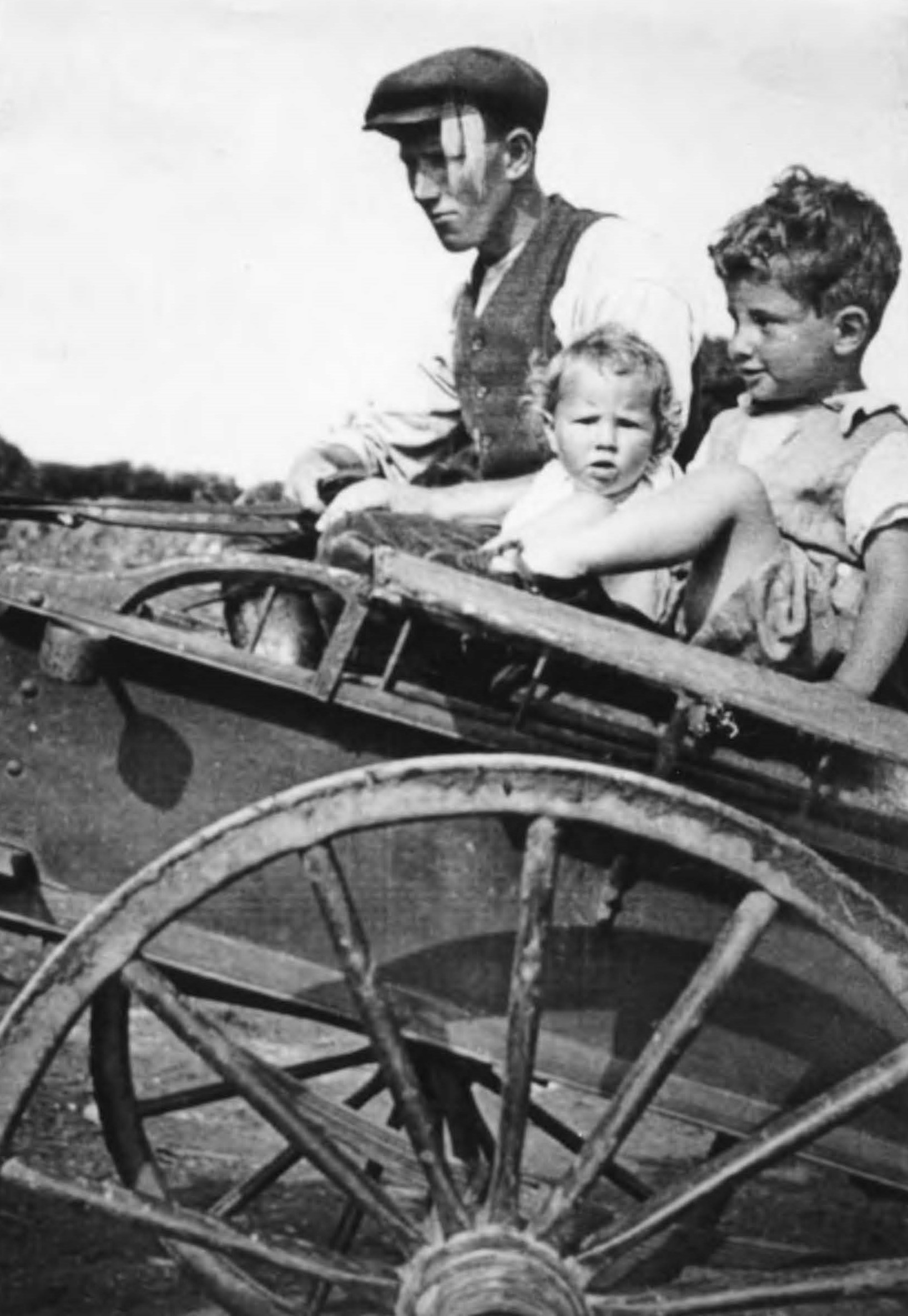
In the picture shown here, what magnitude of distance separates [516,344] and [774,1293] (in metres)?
1.95

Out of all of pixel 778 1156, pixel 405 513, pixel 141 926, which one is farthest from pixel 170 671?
pixel 778 1156

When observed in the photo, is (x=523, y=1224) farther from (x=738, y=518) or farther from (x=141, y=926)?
(x=738, y=518)

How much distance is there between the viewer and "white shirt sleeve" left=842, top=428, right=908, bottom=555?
9.52 ft

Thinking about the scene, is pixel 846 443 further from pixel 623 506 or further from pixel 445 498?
pixel 445 498

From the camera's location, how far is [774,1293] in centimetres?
253

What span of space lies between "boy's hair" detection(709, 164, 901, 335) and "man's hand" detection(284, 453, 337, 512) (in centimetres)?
98

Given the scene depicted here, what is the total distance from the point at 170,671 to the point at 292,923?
1.43 ft

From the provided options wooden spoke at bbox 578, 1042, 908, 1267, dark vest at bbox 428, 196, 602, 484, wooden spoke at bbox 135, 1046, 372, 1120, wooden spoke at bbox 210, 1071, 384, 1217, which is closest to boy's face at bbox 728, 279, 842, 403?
dark vest at bbox 428, 196, 602, 484

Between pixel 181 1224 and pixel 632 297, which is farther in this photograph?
pixel 632 297

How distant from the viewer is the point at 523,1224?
259 cm

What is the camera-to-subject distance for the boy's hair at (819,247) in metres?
3.17

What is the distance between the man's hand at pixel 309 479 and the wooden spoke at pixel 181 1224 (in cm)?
151

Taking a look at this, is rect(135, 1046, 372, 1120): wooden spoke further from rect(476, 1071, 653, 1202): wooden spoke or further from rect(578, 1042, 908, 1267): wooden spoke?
→ rect(578, 1042, 908, 1267): wooden spoke

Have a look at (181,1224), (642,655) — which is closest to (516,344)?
(642,655)
